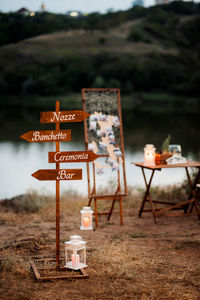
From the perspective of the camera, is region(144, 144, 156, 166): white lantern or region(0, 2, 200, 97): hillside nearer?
region(144, 144, 156, 166): white lantern

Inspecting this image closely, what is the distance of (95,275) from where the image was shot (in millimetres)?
3588

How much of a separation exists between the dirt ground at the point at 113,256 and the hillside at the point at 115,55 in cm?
2339

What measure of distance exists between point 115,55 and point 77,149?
23390mm

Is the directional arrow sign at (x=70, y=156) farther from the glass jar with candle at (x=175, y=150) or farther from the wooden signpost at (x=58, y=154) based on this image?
the glass jar with candle at (x=175, y=150)

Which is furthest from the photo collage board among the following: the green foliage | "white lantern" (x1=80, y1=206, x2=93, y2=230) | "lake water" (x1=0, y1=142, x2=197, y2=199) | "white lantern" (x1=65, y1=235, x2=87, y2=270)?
the green foliage

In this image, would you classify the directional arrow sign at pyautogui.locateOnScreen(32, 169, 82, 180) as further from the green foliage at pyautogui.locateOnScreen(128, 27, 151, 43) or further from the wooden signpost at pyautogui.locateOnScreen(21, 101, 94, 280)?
the green foliage at pyautogui.locateOnScreen(128, 27, 151, 43)

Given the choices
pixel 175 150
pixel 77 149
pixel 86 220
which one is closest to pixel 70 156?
pixel 86 220

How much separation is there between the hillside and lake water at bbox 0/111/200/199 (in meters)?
4.99

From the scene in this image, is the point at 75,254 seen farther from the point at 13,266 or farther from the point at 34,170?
the point at 34,170

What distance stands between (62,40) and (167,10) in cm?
1123

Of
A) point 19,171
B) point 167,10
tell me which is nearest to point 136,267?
point 19,171

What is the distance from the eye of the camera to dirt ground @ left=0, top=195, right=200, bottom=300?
3260mm

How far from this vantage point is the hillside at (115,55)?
31.0 metres

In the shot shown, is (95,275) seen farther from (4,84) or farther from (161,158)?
(4,84)
